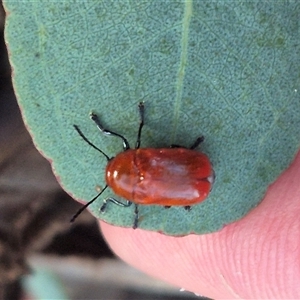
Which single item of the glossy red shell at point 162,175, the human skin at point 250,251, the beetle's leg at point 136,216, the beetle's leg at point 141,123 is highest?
the beetle's leg at point 141,123

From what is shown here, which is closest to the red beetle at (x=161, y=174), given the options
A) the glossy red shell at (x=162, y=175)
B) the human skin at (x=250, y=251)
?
the glossy red shell at (x=162, y=175)

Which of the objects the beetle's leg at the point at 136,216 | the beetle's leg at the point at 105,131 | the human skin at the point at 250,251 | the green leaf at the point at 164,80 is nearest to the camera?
the green leaf at the point at 164,80

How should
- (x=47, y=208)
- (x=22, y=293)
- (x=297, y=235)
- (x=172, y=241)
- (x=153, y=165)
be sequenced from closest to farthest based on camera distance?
(x=153, y=165) → (x=297, y=235) → (x=172, y=241) → (x=47, y=208) → (x=22, y=293)

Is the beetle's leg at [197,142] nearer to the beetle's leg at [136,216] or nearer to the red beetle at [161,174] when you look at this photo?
the red beetle at [161,174]

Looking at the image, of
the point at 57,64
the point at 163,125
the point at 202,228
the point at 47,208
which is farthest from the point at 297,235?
the point at 47,208

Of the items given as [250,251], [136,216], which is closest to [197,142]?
[136,216]

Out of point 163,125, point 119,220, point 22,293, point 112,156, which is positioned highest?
point 163,125

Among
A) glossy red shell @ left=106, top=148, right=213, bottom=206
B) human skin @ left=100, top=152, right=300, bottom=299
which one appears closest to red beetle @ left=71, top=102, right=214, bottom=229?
glossy red shell @ left=106, top=148, right=213, bottom=206

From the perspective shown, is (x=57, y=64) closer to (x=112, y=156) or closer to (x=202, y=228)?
→ (x=112, y=156)
